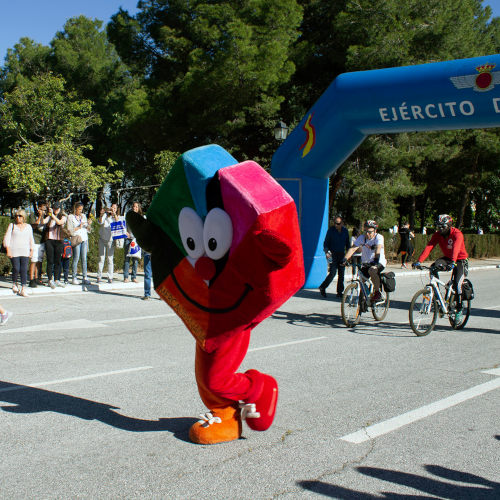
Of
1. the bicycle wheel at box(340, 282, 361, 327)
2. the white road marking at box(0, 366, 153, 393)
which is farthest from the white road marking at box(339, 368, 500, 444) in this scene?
the bicycle wheel at box(340, 282, 361, 327)

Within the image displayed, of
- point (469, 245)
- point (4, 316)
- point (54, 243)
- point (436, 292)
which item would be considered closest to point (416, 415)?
point (436, 292)

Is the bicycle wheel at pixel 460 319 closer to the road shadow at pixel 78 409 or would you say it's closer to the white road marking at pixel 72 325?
the white road marking at pixel 72 325

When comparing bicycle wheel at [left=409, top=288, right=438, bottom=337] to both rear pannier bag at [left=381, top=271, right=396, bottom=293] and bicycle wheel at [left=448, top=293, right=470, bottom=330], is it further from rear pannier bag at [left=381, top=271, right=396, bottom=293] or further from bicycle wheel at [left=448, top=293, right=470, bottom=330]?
rear pannier bag at [left=381, top=271, right=396, bottom=293]

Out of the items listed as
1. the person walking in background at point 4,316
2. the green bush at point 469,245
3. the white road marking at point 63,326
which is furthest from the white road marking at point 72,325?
the green bush at point 469,245

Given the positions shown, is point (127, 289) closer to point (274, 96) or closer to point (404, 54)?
point (274, 96)

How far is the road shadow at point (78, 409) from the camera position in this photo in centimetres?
451

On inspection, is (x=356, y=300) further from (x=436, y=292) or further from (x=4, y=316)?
(x=4, y=316)

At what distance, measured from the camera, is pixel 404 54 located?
21469 millimetres

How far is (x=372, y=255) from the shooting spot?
31.3ft

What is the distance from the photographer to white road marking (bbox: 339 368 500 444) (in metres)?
4.39

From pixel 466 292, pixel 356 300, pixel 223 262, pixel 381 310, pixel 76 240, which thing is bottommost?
pixel 381 310

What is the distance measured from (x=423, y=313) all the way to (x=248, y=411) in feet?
17.3

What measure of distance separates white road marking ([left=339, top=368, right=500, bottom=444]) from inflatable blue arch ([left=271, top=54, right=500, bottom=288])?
393 centimetres

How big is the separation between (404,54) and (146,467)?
21.0 m
